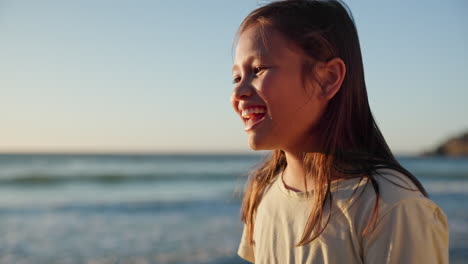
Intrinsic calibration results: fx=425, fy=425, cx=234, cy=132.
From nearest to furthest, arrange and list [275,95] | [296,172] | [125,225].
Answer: [275,95] < [296,172] < [125,225]

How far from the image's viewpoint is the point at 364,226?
1271 millimetres

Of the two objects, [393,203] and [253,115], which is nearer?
[393,203]

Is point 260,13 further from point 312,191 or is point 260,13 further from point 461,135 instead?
point 461,135

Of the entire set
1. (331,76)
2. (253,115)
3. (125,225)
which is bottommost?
(125,225)

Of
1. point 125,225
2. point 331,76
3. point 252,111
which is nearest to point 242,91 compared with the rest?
point 252,111

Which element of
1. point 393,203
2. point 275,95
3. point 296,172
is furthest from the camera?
point 296,172

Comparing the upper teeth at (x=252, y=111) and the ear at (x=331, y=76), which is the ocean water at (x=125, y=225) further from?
the ear at (x=331, y=76)

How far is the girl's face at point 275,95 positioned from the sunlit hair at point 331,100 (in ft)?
0.12

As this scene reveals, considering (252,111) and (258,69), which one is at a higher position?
(258,69)

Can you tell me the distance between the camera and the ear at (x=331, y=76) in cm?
149

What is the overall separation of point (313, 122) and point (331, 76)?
17 cm

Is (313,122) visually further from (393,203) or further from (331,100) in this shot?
(393,203)

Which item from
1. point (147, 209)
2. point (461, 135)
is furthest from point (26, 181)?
point (461, 135)

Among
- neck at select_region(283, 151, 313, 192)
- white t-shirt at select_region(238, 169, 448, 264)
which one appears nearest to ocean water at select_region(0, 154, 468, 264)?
neck at select_region(283, 151, 313, 192)
